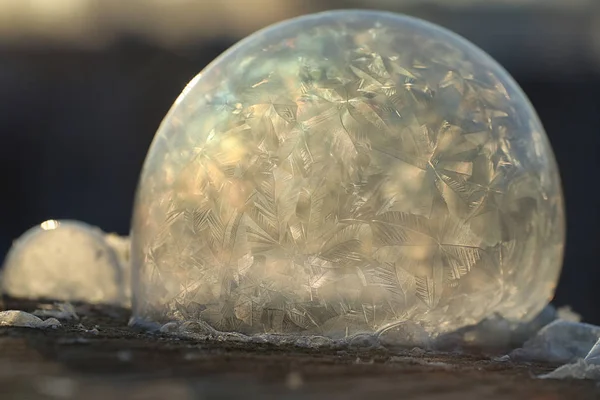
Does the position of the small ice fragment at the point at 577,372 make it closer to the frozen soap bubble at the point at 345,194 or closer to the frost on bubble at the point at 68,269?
the frozen soap bubble at the point at 345,194

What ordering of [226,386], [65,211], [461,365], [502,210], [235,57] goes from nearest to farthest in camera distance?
[226,386] → [461,365] → [502,210] → [235,57] → [65,211]

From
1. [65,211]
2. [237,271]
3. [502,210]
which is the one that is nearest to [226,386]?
[237,271]

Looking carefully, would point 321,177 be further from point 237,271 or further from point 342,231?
point 237,271

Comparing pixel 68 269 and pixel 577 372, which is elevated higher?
pixel 68 269

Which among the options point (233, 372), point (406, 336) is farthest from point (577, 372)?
point (233, 372)

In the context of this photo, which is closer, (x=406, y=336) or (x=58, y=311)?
(x=406, y=336)

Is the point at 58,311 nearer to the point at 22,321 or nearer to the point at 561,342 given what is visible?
the point at 22,321

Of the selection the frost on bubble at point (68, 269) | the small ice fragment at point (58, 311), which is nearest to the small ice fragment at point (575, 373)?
the small ice fragment at point (58, 311)
